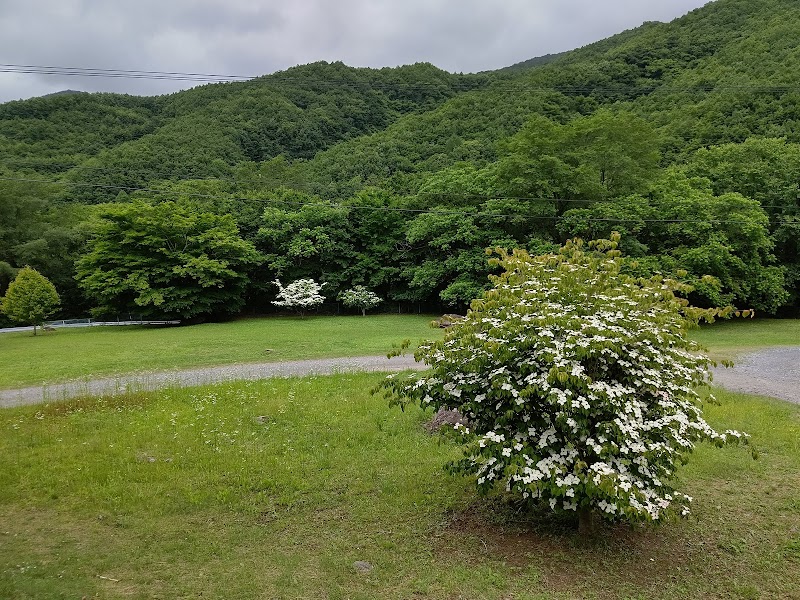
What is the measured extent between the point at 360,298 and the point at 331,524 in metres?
26.4

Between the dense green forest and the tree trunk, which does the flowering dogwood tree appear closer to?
the tree trunk

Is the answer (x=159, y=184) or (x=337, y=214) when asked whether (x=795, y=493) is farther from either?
(x=159, y=184)

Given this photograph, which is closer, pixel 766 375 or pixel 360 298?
pixel 766 375

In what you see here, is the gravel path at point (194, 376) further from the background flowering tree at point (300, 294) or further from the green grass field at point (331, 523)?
the background flowering tree at point (300, 294)

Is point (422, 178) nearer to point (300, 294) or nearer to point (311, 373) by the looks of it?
point (300, 294)

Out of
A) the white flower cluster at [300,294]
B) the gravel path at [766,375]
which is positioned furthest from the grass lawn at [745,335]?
the white flower cluster at [300,294]

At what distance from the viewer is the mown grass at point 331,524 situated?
409 centimetres

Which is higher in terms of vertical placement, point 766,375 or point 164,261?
point 164,261

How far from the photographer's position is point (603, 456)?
13.1 feet

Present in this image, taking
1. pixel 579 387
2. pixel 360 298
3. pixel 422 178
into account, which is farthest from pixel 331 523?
pixel 422 178

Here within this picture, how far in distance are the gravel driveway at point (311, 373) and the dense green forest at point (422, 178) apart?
296 inches

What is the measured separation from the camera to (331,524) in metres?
5.18

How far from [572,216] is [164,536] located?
23457 millimetres

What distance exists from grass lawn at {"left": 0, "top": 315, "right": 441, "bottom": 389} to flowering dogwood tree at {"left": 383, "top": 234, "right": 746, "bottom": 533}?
1161cm
